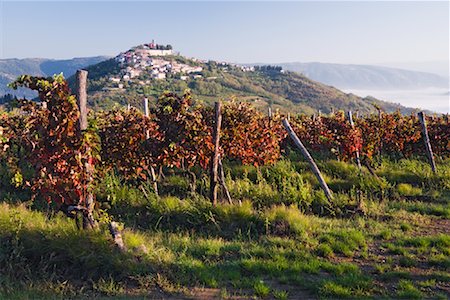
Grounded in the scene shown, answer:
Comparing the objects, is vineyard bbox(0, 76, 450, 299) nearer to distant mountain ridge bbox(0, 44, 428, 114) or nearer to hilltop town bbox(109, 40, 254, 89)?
distant mountain ridge bbox(0, 44, 428, 114)

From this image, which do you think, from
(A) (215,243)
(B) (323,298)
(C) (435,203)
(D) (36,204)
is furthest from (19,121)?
(C) (435,203)

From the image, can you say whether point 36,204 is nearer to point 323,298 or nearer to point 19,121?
point 19,121

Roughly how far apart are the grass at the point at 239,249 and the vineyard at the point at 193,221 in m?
0.02

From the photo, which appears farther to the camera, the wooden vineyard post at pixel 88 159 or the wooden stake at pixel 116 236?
the wooden vineyard post at pixel 88 159

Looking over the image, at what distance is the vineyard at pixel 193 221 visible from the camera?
15.2 feet

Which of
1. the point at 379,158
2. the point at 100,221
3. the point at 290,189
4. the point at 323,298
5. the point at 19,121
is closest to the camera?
the point at 323,298

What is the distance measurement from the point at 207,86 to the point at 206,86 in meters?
0.24

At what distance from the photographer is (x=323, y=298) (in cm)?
424

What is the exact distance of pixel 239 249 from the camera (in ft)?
18.1

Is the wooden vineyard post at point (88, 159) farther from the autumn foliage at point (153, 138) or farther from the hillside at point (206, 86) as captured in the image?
the hillside at point (206, 86)

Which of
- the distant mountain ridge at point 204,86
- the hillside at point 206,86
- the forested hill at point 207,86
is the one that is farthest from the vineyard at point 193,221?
the forested hill at point 207,86

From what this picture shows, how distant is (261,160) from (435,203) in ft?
13.3

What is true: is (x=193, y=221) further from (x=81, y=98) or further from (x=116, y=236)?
(x=81, y=98)

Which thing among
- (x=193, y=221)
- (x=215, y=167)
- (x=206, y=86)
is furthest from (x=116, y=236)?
(x=206, y=86)
